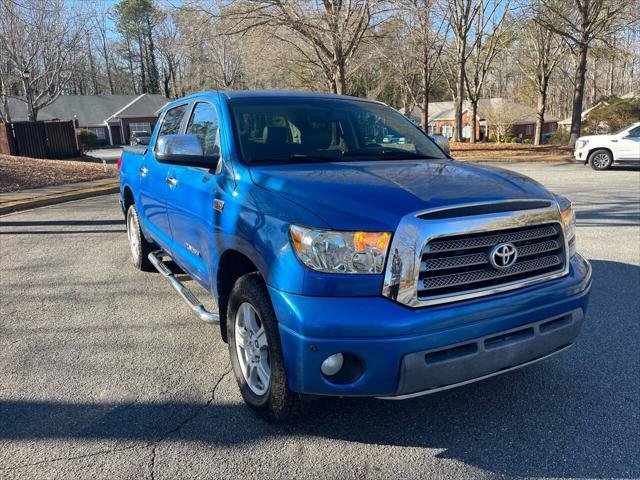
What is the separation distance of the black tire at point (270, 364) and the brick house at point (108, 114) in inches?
2282

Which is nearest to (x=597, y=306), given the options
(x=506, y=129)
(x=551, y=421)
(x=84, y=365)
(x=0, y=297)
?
(x=551, y=421)

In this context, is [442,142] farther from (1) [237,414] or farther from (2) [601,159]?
(2) [601,159]

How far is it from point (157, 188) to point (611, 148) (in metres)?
16.2

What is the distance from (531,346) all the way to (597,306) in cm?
237

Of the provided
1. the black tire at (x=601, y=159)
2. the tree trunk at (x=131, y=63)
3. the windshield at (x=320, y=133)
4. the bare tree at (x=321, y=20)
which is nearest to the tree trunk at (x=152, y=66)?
the tree trunk at (x=131, y=63)

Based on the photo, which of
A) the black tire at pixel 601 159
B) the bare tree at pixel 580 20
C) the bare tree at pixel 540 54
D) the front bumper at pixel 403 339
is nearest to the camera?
the front bumper at pixel 403 339

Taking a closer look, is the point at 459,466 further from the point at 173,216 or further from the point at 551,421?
the point at 173,216

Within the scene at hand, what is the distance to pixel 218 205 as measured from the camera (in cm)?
325

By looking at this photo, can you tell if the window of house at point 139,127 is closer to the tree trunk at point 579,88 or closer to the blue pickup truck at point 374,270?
the tree trunk at point 579,88

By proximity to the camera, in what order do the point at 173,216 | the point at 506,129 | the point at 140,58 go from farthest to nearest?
the point at 140,58 → the point at 506,129 → the point at 173,216

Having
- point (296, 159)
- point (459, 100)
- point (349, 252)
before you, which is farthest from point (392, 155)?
point (459, 100)

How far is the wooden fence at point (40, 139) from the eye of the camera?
21.5 metres

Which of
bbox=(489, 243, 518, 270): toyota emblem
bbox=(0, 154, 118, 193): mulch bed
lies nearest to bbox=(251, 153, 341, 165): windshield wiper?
bbox=(489, 243, 518, 270): toyota emblem

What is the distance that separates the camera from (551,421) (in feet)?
9.57
